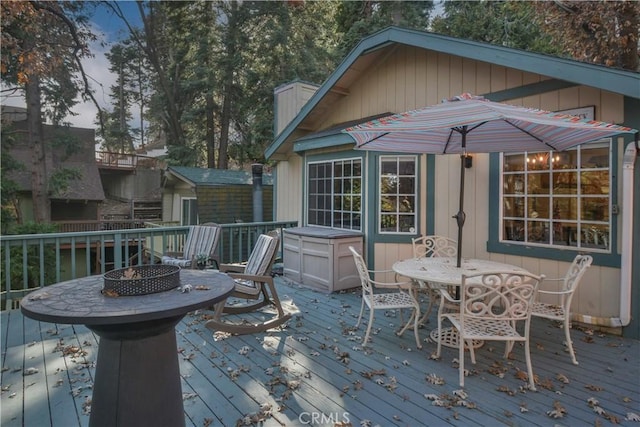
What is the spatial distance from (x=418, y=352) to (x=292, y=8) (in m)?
16.0

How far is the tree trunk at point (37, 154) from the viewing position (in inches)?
432

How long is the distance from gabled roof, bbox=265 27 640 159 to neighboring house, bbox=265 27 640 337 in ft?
0.04

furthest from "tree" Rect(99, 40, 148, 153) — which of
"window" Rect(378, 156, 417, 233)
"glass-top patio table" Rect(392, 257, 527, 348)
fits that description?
"glass-top patio table" Rect(392, 257, 527, 348)

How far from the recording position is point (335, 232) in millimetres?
5461

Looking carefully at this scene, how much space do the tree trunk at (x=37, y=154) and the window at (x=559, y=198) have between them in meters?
13.1

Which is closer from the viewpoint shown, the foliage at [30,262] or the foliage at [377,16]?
the foliage at [30,262]

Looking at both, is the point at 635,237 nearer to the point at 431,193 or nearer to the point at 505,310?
the point at 505,310

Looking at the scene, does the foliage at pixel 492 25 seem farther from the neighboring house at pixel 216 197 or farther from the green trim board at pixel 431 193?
the neighboring house at pixel 216 197

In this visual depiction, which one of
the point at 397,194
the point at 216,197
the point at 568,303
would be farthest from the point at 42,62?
the point at 568,303

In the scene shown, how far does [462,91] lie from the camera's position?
4.66m

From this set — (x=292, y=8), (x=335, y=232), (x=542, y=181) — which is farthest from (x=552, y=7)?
(x=292, y=8)

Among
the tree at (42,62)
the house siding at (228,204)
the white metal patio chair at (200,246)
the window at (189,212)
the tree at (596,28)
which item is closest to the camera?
the white metal patio chair at (200,246)

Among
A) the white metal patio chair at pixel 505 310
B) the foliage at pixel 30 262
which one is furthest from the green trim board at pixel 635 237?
the foliage at pixel 30 262

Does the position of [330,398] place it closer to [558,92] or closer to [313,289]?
[313,289]
